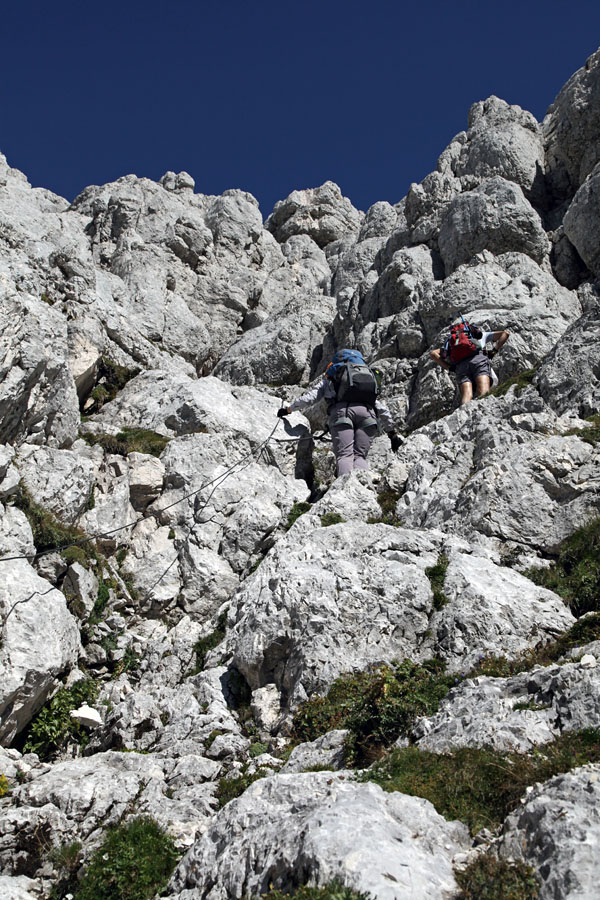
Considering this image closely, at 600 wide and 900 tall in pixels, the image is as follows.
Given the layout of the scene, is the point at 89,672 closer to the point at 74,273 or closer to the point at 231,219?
the point at 74,273

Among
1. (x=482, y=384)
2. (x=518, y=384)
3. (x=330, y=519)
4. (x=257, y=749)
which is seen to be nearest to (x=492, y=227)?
(x=482, y=384)

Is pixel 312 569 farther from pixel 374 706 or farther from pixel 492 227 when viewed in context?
pixel 492 227

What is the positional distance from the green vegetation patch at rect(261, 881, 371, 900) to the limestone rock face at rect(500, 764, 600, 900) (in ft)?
4.98

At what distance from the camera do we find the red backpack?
68.4ft

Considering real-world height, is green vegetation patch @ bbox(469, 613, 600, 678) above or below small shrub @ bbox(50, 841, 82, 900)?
above

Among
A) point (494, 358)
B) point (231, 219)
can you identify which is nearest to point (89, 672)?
point (494, 358)

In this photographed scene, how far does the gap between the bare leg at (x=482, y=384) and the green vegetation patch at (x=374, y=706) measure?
1125 centimetres

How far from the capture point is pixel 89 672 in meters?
14.1

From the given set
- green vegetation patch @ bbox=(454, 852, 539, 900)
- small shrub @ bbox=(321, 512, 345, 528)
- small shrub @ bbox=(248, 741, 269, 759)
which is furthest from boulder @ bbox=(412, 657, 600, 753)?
small shrub @ bbox=(321, 512, 345, 528)

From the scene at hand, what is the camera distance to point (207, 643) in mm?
14336

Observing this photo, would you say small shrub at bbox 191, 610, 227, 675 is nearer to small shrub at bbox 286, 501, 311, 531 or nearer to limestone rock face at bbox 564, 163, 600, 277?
small shrub at bbox 286, 501, 311, 531

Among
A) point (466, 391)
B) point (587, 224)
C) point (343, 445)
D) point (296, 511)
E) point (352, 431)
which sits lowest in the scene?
point (296, 511)

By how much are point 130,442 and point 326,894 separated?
1664 cm

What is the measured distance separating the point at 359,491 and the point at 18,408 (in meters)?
9.08
